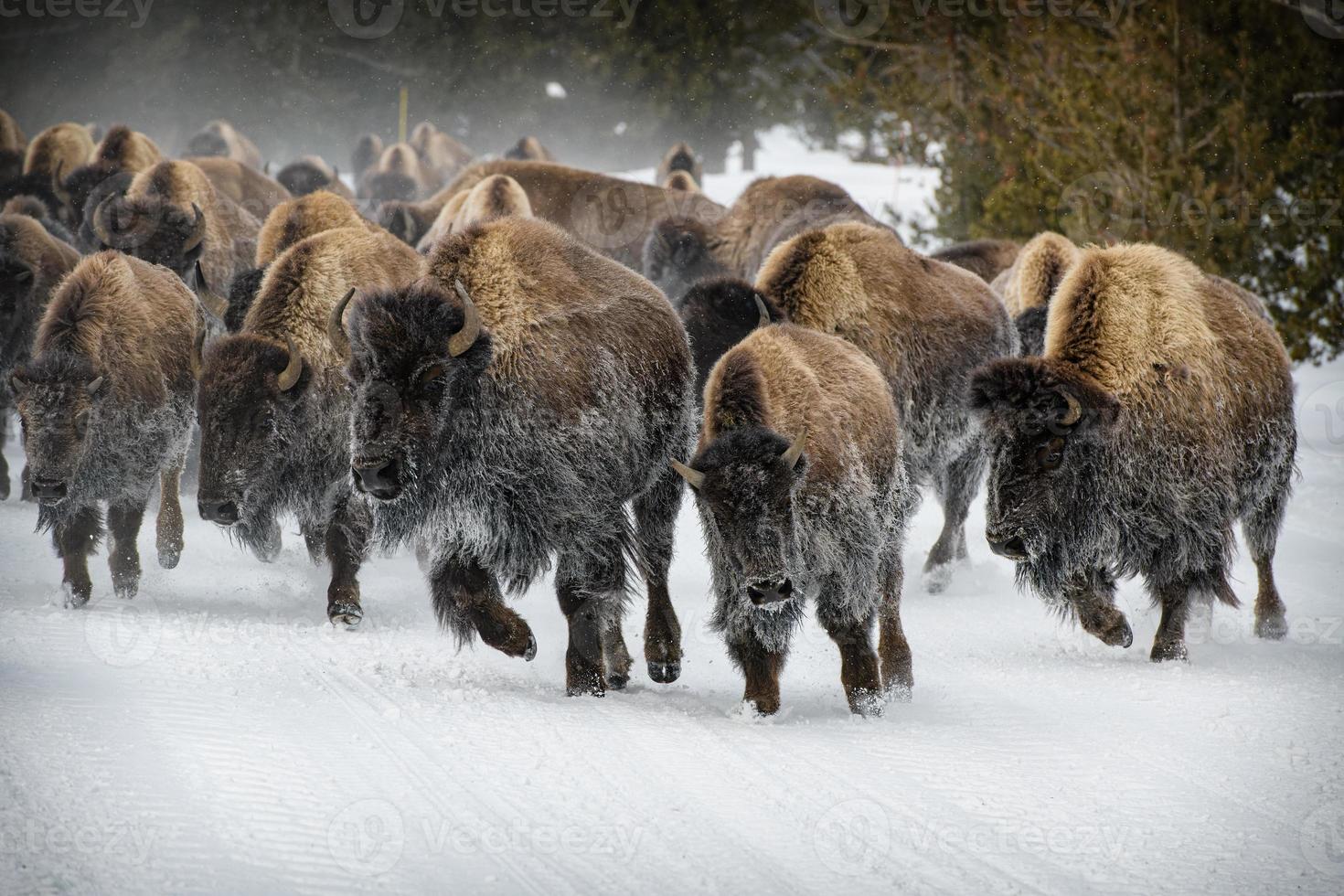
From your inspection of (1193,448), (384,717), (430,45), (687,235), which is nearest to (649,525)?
(384,717)

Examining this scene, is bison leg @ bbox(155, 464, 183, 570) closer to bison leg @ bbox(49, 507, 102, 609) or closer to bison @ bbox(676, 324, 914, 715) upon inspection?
bison leg @ bbox(49, 507, 102, 609)

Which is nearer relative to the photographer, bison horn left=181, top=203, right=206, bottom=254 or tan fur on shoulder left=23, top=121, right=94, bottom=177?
bison horn left=181, top=203, right=206, bottom=254

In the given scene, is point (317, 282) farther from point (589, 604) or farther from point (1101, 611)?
point (1101, 611)

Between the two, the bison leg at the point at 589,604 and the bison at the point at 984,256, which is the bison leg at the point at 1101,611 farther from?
the bison at the point at 984,256

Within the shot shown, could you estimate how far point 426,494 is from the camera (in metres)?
5.43

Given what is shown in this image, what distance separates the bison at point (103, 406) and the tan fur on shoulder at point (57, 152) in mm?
7809

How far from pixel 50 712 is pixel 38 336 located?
318 centimetres

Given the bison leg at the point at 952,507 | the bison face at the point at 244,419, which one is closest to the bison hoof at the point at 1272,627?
the bison leg at the point at 952,507

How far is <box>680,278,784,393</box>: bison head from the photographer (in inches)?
277

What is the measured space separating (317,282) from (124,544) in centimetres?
195

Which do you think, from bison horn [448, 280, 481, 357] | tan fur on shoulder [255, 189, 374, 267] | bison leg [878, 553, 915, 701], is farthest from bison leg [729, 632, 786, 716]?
tan fur on shoulder [255, 189, 374, 267]

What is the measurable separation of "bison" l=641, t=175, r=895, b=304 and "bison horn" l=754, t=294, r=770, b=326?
207 inches

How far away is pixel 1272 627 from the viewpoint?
6910mm

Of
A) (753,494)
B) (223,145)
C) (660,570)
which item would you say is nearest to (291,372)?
(660,570)
